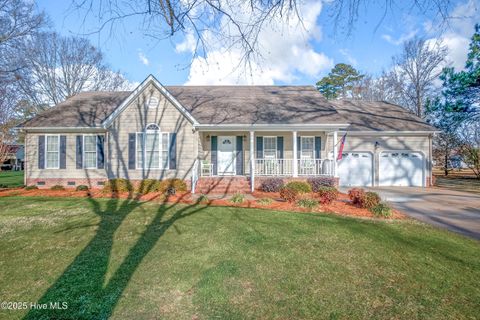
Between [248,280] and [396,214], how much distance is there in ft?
21.6

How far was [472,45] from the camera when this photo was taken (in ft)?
53.2

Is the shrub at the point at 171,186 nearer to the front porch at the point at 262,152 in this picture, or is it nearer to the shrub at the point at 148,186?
the shrub at the point at 148,186

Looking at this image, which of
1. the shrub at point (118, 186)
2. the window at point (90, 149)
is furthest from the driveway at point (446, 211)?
the window at point (90, 149)

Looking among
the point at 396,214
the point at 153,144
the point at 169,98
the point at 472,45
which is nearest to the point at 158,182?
the point at 153,144

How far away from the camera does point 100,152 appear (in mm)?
13055

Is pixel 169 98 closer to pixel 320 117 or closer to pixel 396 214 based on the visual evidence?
pixel 320 117

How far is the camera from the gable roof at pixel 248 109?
12992 millimetres

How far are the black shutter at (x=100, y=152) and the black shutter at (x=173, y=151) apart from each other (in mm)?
3855

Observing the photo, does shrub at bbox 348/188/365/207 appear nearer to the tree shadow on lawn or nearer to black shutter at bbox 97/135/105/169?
the tree shadow on lawn

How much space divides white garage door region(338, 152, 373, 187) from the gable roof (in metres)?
1.73

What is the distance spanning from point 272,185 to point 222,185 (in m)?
2.57

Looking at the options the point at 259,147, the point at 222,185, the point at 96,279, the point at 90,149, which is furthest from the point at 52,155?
the point at 96,279

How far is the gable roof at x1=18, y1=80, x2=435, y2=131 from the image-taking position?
42.6 feet

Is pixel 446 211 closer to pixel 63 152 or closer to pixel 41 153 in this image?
pixel 63 152
